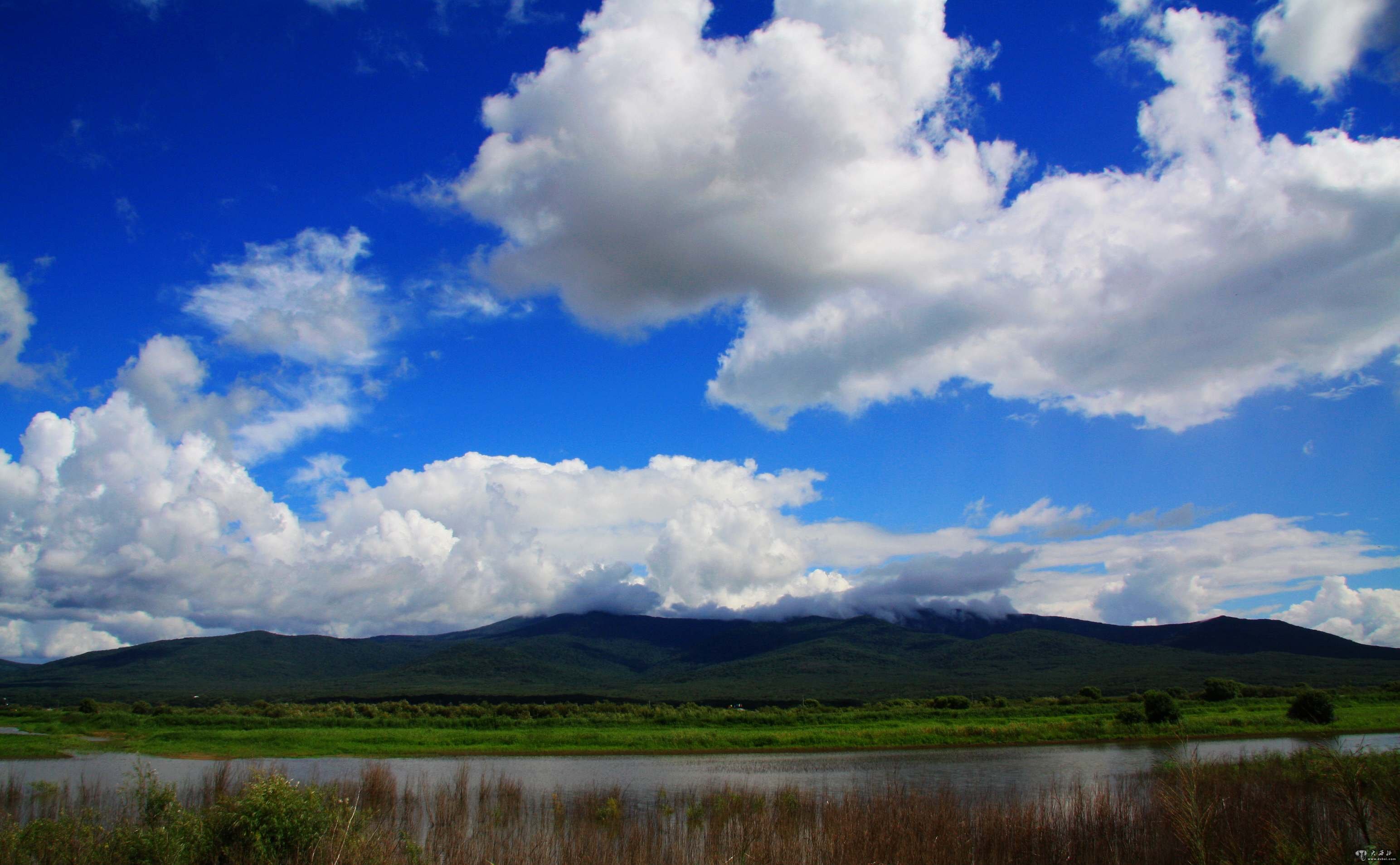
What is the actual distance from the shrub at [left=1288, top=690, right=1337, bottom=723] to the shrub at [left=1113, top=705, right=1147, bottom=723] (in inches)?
423

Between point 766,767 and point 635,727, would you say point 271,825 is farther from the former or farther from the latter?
point 635,727

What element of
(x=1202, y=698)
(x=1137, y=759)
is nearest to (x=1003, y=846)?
(x=1137, y=759)

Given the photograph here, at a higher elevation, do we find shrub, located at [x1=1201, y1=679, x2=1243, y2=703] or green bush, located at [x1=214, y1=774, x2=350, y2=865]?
green bush, located at [x1=214, y1=774, x2=350, y2=865]

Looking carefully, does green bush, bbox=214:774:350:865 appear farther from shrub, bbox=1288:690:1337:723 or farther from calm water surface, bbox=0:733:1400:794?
shrub, bbox=1288:690:1337:723

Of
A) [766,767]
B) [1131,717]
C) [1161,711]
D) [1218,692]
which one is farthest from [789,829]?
[1218,692]

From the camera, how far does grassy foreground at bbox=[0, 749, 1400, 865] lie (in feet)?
40.0

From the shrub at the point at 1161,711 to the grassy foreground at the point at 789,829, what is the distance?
1516 inches

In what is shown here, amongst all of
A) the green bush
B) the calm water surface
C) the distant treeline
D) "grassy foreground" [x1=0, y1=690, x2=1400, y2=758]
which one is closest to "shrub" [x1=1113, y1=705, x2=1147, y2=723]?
"grassy foreground" [x1=0, y1=690, x2=1400, y2=758]

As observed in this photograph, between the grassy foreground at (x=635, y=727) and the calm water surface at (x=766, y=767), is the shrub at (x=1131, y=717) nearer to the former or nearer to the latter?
the grassy foreground at (x=635, y=727)

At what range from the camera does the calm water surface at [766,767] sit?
31.4m

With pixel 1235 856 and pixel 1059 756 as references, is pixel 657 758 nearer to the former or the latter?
pixel 1059 756

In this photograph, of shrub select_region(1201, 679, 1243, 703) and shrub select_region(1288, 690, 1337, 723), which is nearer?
shrub select_region(1288, 690, 1337, 723)

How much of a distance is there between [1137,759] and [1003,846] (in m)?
28.5

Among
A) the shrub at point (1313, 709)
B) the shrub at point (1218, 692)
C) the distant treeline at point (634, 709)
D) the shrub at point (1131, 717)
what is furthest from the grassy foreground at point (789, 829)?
the shrub at point (1218, 692)
